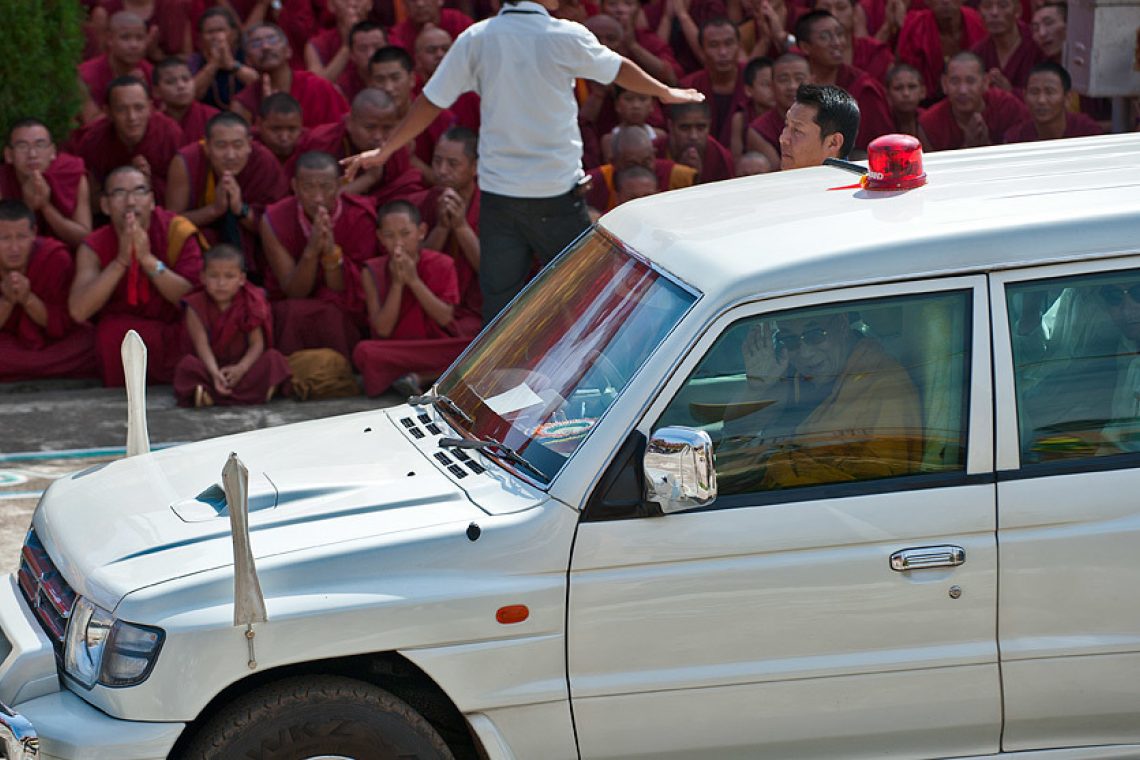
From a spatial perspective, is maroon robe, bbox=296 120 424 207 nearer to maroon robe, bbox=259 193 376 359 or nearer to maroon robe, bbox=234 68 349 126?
maroon robe, bbox=259 193 376 359

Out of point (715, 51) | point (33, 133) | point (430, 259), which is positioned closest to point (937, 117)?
point (715, 51)

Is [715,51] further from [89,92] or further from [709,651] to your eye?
[709,651]

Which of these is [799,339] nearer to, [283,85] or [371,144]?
[371,144]

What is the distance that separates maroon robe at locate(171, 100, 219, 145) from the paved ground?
6.52ft

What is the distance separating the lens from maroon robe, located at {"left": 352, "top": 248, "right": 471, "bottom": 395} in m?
8.67

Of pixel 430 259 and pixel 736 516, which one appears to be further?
pixel 430 259

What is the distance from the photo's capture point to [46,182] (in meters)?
9.20

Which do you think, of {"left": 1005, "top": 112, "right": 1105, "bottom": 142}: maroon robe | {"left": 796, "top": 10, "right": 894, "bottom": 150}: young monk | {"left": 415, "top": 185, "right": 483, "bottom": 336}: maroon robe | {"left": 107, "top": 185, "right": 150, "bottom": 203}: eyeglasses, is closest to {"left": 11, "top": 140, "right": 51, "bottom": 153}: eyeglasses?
{"left": 107, "top": 185, "right": 150, "bottom": 203}: eyeglasses

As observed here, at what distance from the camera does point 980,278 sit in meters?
3.74

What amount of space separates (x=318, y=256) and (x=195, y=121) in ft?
5.47

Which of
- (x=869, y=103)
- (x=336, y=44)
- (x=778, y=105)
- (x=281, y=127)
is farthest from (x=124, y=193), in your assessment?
(x=869, y=103)

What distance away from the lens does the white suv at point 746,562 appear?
360 centimetres

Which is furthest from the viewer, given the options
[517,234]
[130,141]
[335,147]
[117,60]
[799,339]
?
[117,60]

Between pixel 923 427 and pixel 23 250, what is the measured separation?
20.1 ft
